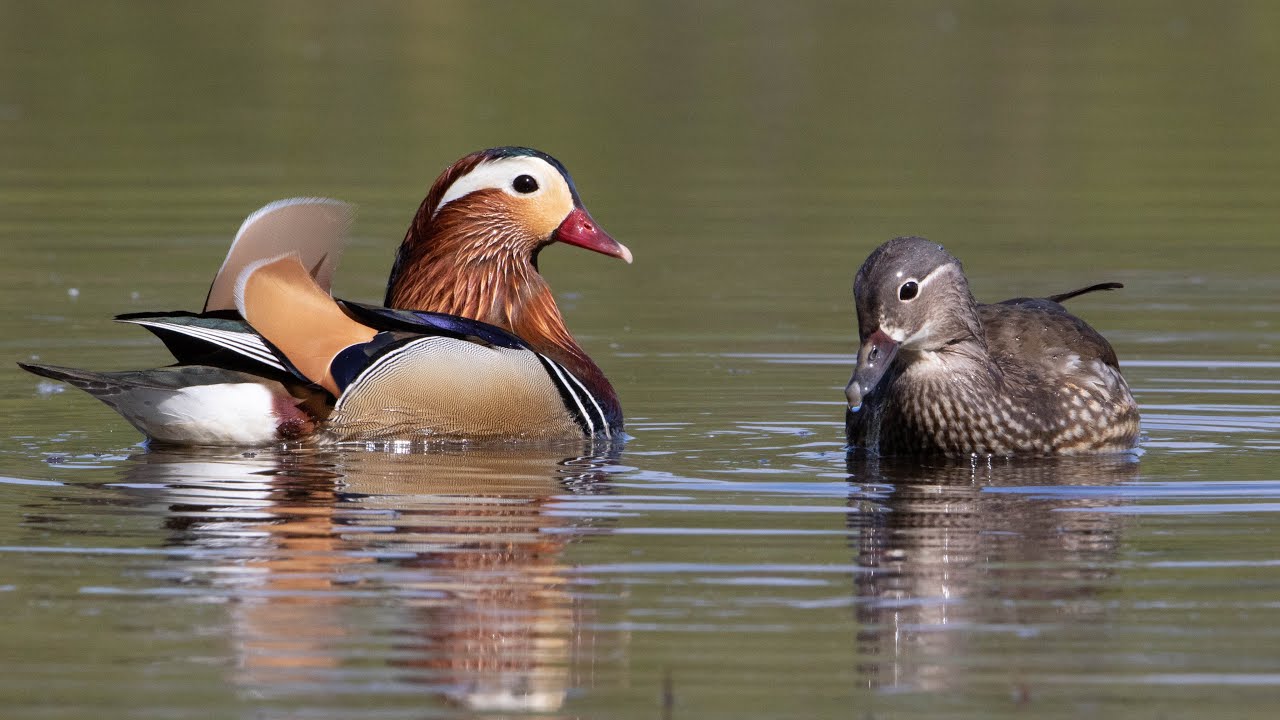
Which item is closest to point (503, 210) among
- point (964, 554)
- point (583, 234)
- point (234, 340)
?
point (583, 234)

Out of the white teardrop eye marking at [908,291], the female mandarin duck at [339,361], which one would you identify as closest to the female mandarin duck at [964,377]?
the white teardrop eye marking at [908,291]

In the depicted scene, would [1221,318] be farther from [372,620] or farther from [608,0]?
[608,0]

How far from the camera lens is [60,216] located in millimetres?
18031

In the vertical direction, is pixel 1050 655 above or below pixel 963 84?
below

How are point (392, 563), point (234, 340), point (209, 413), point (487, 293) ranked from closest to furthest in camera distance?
point (392, 563)
point (234, 340)
point (209, 413)
point (487, 293)

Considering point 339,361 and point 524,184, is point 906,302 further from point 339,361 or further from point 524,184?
point 339,361

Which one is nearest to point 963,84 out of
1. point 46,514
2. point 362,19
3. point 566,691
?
point 362,19

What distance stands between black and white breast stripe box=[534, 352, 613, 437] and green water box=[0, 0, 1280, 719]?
0.91ft

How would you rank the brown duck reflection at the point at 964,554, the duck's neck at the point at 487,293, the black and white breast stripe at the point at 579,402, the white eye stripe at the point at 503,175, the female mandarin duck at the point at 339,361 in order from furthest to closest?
the duck's neck at the point at 487,293
the white eye stripe at the point at 503,175
the black and white breast stripe at the point at 579,402
the female mandarin duck at the point at 339,361
the brown duck reflection at the point at 964,554

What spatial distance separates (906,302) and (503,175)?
7.13ft

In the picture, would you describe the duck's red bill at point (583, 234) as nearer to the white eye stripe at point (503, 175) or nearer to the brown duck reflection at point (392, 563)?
the white eye stripe at point (503, 175)

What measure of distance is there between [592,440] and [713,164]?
38.9 feet

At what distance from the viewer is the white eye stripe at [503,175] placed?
1032 centimetres

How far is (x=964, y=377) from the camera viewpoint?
9.45 m
